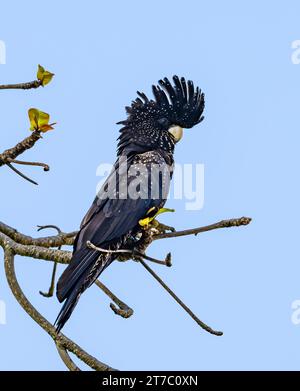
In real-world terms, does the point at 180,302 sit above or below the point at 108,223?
below

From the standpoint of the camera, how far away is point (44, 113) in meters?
3.65

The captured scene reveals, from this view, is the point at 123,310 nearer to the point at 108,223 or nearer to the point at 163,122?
the point at 108,223

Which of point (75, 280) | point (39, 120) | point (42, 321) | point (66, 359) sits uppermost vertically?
point (39, 120)

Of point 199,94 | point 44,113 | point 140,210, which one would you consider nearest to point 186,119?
point 199,94

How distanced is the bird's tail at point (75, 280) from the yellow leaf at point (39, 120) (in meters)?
0.94

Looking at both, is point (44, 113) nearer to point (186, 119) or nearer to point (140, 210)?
point (140, 210)

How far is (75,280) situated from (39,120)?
3.38ft

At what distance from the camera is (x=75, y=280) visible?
426 centimetres

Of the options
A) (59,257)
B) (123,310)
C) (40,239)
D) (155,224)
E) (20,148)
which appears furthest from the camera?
(40,239)

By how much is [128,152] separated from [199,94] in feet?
2.75

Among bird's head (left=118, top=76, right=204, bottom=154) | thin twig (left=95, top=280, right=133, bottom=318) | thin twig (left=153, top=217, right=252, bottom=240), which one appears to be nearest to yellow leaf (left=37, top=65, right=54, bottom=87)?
thin twig (left=153, top=217, right=252, bottom=240)

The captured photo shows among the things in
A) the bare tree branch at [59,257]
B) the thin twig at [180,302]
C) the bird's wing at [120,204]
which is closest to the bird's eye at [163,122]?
the bird's wing at [120,204]

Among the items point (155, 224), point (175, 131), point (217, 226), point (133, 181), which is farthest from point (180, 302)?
point (175, 131)

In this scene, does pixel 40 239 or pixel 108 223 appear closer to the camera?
pixel 40 239
